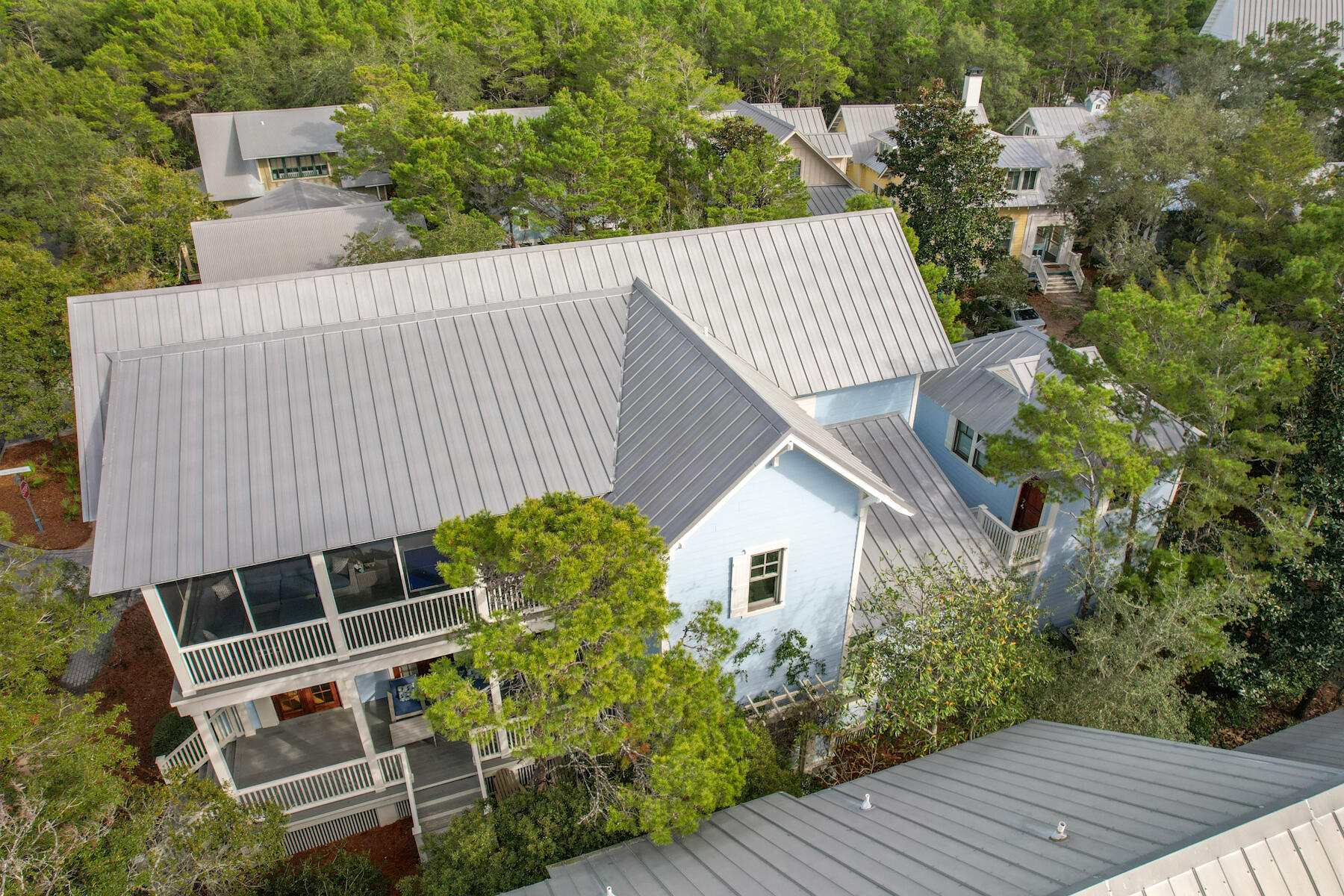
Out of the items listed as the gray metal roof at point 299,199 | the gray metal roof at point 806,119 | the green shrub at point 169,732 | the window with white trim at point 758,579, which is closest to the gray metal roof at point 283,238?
the gray metal roof at point 299,199

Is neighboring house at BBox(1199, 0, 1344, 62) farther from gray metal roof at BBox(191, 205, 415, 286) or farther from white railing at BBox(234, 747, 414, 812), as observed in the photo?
white railing at BBox(234, 747, 414, 812)

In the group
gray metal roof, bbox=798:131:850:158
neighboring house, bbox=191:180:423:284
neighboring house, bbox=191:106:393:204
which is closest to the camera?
neighboring house, bbox=191:180:423:284

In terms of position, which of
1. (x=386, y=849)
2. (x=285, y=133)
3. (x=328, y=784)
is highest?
(x=285, y=133)

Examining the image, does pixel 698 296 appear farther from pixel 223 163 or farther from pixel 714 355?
pixel 223 163

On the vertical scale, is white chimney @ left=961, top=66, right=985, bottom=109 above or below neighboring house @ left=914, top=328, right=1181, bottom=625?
above

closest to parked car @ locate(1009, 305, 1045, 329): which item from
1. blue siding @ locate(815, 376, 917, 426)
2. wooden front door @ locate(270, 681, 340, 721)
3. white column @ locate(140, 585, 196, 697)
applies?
blue siding @ locate(815, 376, 917, 426)

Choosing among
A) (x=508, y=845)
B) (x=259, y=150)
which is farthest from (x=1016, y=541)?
(x=259, y=150)

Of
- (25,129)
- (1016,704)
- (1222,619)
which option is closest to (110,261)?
(25,129)
